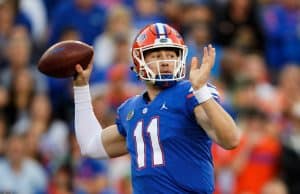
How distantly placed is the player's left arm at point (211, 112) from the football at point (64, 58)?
0.97 m

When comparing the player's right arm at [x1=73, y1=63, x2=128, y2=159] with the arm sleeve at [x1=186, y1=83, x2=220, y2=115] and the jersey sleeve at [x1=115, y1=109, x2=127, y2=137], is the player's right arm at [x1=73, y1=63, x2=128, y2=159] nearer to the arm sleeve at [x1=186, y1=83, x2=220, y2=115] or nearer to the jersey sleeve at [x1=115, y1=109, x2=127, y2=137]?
the jersey sleeve at [x1=115, y1=109, x2=127, y2=137]

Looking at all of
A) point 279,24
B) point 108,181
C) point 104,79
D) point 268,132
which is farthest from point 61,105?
point 279,24

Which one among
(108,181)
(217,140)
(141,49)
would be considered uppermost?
(141,49)

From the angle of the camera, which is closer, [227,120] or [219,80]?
[227,120]

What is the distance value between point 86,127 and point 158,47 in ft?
2.81

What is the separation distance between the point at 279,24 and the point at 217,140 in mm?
6589

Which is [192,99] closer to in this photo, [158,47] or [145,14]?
[158,47]

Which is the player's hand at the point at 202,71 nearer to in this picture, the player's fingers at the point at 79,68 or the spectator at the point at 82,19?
the player's fingers at the point at 79,68

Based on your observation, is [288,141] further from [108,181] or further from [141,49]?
[141,49]

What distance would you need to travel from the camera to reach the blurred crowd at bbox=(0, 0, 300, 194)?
9539 mm

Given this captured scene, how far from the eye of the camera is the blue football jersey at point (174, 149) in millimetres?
5934

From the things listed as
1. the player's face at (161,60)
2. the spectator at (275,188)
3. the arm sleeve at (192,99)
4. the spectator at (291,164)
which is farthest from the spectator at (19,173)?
the arm sleeve at (192,99)

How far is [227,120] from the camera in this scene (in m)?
5.73

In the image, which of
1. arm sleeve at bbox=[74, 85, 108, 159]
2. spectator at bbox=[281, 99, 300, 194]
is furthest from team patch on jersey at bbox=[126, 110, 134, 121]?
spectator at bbox=[281, 99, 300, 194]
